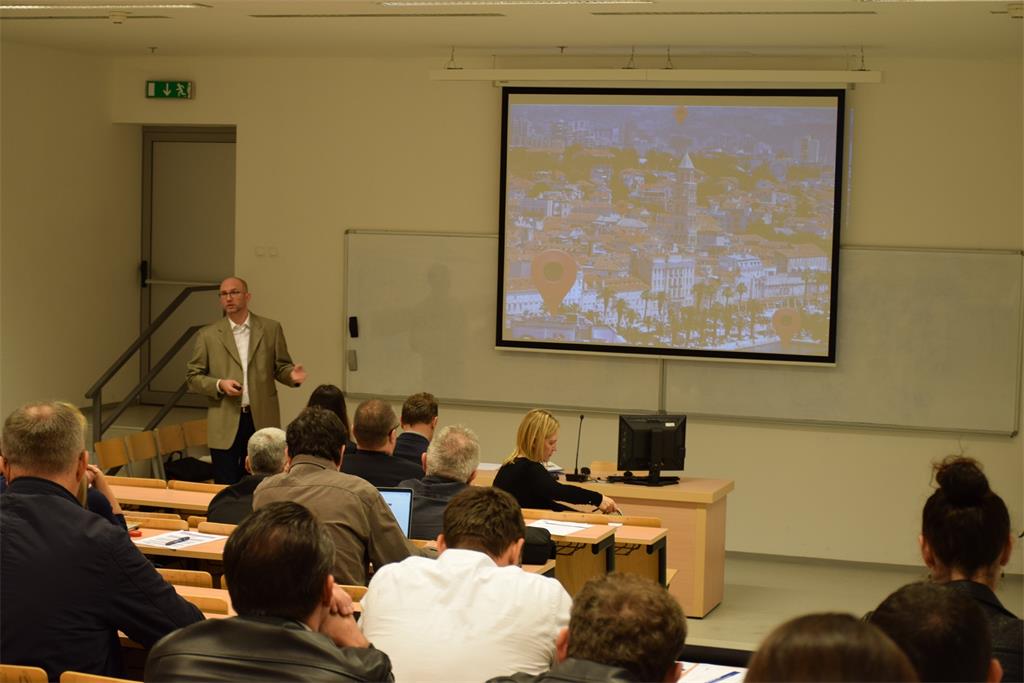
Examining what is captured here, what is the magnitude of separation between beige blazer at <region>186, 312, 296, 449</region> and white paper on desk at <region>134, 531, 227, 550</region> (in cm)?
308

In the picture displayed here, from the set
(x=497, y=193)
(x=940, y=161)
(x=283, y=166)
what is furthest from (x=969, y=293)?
(x=283, y=166)

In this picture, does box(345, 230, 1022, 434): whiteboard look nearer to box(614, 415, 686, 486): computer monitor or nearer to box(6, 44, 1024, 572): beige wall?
box(6, 44, 1024, 572): beige wall

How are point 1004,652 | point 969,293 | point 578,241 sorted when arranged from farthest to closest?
1. point 578,241
2. point 969,293
3. point 1004,652

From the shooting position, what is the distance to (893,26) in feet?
23.7

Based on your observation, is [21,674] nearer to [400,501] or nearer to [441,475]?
[400,501]

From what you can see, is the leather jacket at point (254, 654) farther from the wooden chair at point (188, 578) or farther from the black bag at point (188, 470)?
the black bag at point (188, 470)

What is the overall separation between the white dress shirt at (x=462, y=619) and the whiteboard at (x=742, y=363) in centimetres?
562

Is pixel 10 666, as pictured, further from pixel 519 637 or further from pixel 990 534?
pixel 990 534

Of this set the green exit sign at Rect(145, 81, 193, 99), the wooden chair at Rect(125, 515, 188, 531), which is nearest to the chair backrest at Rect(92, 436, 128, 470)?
the wooden chair at Rect(125, 515, 188, 531)

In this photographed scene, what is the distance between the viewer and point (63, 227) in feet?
31.5

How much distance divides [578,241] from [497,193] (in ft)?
2.25

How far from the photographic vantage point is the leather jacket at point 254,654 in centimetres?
238

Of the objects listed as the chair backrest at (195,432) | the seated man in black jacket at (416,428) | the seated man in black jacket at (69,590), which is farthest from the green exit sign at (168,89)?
the seated man in black jacket at (69,590)

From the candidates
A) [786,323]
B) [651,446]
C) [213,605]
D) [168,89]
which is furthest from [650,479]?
[168,89]
